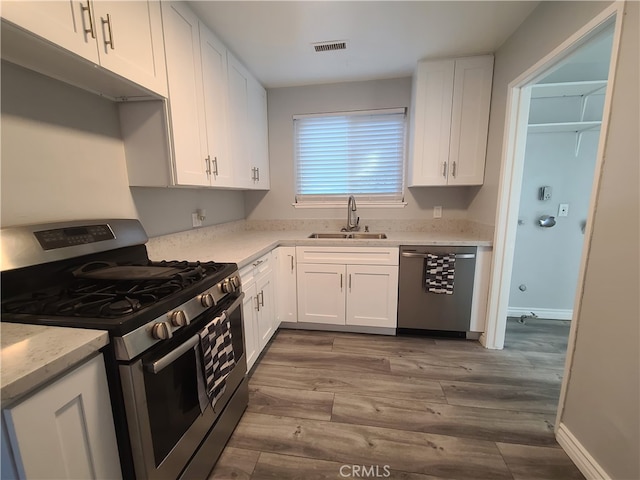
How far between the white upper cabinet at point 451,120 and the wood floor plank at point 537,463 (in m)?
1.95

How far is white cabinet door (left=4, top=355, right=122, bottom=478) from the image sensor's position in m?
0.64

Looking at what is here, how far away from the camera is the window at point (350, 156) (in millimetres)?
2977

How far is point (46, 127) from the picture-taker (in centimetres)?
123

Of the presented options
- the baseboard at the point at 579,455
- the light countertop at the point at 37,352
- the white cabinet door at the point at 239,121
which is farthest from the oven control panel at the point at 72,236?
the baseboard at the point at 579,455

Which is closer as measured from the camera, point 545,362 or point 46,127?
point 46,127

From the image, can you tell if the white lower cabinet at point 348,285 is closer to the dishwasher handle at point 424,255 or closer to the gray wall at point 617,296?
the dishwasher handle at point 424,255

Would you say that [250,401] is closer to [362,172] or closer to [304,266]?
[304,266]

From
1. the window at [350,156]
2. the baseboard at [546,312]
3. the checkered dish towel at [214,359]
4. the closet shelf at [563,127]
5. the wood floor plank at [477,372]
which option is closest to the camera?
the checkered dish towel at [214,359]

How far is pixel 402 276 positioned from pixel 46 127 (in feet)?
7.95

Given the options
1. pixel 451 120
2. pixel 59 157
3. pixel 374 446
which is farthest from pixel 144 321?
pixel 451 120

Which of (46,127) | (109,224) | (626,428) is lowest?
(626,428)

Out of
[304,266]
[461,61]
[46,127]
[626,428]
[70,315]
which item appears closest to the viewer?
[70,315]

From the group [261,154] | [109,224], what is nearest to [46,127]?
[109,224]

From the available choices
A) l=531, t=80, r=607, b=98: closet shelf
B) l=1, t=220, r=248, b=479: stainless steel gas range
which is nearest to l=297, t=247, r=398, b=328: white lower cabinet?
l=1, t=220, r=248, b=479: stainless steel gas range
